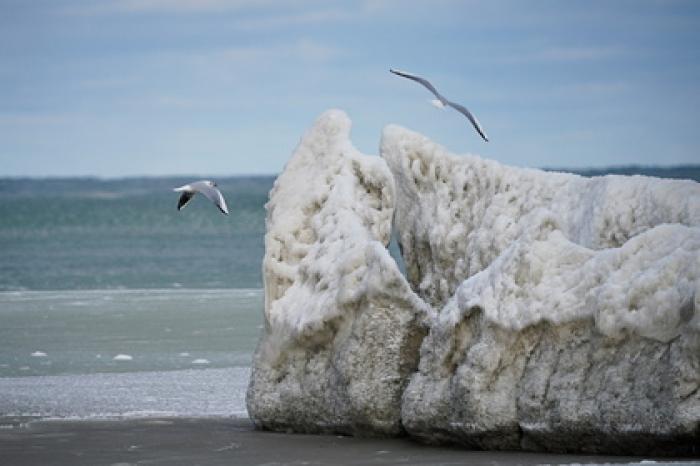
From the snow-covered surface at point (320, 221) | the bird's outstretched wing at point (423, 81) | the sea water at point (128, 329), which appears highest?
the bird's outstretched wing at point (423, 81)

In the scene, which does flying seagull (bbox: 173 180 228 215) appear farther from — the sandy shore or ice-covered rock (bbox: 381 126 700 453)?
ice-covered rock (bbox: 381 126 700 453)

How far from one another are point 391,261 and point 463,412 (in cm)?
116

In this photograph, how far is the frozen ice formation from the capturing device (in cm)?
790

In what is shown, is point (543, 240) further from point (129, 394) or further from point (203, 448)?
point (129, 394)

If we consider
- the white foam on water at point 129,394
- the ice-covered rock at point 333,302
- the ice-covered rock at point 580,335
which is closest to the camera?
the ice-covered rock at point 580,335

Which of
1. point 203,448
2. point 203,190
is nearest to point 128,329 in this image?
point 203,190

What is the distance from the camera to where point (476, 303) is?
8.61 m

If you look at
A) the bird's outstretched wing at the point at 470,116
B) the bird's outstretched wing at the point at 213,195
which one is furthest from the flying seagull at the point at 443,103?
the bird's outstretched wing at the point at 213,195

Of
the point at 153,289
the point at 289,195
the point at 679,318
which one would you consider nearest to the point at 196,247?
the point at 153,289

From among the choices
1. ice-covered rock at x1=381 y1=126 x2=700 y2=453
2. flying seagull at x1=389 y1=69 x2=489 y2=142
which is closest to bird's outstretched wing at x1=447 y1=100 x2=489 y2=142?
flying seagull at x1=389 y1=69 x2=489 y2=142

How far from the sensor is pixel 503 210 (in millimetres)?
10141

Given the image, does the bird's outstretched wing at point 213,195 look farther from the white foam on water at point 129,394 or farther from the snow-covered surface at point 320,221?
the white foam on water at point 129,394

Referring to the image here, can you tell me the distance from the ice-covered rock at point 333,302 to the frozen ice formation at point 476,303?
0.5 inches

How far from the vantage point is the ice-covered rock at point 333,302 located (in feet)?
30.6
